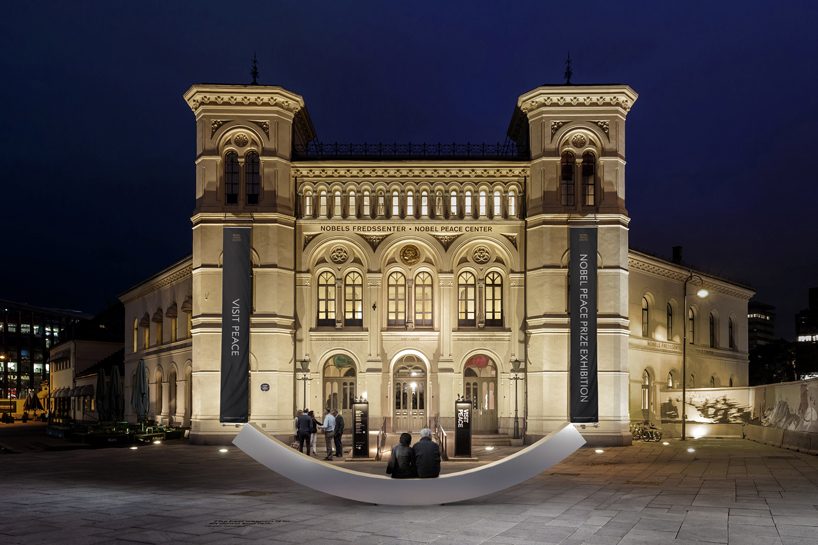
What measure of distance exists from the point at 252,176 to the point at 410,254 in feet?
25.9

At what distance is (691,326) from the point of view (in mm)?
51000

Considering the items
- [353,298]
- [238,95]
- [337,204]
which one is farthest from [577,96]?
[238,95]

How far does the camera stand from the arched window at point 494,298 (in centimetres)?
3953

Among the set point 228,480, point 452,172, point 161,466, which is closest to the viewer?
point 228,480

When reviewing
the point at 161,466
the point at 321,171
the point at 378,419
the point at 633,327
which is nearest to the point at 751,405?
the point at 633,327

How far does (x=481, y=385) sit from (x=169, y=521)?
83.0 ft

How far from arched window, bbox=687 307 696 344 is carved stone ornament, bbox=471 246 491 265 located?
17.0m

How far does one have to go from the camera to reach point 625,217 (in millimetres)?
38125

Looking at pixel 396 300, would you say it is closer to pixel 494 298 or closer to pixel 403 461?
pixel 494 298

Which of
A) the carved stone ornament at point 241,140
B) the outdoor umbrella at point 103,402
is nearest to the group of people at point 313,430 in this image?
the carved stone ornament at point 241,140

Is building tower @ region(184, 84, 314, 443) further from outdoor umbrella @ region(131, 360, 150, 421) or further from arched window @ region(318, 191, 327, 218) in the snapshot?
outdoor umbrella @ region(131, 360, 150, 421)

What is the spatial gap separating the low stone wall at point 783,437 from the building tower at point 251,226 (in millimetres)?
20682

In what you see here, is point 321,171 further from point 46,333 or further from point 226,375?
point 46,333

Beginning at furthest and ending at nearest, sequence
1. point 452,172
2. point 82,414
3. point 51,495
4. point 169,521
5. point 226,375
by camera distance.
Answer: point 82,414 → point 452,172 → point 226,375 → point 51,495 → point 169,521
